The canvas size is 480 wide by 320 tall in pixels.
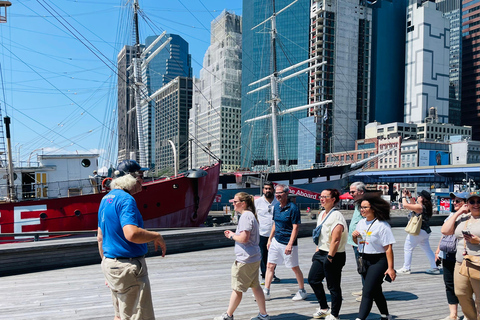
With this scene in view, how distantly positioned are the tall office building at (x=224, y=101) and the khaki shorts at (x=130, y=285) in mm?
118853

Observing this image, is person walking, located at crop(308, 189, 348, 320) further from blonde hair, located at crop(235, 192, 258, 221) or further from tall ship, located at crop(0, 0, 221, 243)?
tall ship, located at crop(0, 0, 221, 243)

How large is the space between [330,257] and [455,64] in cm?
14482

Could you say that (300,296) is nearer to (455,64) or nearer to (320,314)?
(320,314)

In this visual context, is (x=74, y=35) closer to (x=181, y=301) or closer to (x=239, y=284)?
(x=181, y=301)

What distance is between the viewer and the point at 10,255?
25.2ft

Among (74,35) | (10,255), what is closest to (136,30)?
(74,35)

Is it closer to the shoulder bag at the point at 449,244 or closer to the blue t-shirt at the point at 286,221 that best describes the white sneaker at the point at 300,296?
the blue t-shirt at the point at 286,221

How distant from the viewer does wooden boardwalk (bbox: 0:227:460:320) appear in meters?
5.15

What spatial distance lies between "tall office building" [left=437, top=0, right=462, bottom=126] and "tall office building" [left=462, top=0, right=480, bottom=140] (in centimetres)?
139

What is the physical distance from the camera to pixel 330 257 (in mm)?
4539

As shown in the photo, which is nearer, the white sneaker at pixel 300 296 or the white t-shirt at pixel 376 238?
the white t-shirt at pixel 376 238

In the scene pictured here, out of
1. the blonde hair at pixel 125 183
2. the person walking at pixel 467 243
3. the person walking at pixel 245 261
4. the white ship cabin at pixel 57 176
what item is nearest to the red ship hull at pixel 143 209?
the white ship cabin at pixel 57 176

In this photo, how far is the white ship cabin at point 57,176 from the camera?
1577cm

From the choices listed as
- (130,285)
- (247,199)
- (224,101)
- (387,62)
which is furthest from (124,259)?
(224,101)
